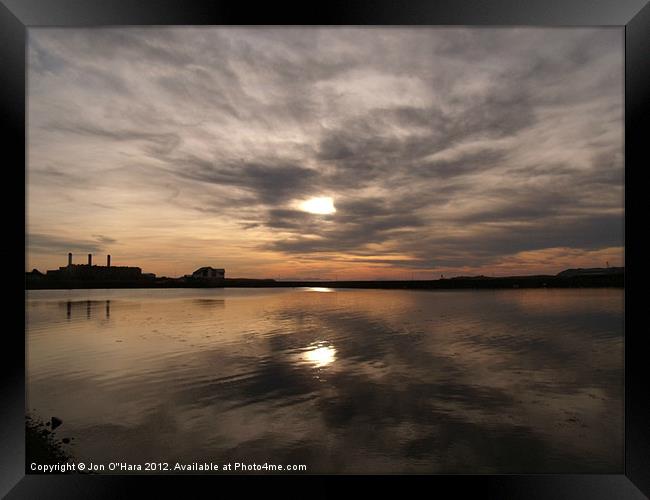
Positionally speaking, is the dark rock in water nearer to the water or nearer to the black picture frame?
the water

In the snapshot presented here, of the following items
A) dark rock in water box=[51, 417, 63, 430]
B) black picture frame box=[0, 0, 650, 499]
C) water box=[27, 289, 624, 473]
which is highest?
black picture frame box=[0, 0, 650, 499]

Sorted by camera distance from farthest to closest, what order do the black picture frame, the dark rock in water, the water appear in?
the dark rock in water
the water
the black picture frame

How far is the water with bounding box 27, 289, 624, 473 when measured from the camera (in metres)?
4.51

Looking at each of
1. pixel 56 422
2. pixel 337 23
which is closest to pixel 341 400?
pixel 56 422

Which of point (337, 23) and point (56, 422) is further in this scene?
point (56, 422)

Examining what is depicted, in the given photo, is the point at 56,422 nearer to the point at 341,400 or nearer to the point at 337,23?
the point at 341,400

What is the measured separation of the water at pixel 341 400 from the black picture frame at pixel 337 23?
2.46m

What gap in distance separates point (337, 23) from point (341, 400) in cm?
598

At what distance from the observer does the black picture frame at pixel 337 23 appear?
6.90ft

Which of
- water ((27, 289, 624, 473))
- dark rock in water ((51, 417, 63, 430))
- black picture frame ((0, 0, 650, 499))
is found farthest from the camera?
dark rock in water ((51, 417, 63, 430))

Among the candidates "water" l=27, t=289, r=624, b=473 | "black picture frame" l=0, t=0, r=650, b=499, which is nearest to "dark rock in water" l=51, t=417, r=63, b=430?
"water" l=27, t=289, r=624, b=473

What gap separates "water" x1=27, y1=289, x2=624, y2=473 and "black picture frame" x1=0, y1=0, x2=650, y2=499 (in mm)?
2463

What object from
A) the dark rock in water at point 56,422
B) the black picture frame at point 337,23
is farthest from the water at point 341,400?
the black picture frame at point 337,23

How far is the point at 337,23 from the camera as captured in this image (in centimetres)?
222
